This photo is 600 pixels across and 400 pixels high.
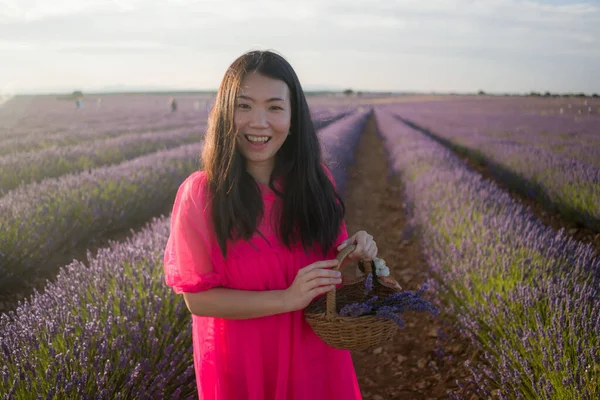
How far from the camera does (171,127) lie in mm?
17578

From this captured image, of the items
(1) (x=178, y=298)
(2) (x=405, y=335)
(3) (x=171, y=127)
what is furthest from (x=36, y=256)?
(3) (x=171, y=127)

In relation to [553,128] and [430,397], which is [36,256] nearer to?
[430,397]

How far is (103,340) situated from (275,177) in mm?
995

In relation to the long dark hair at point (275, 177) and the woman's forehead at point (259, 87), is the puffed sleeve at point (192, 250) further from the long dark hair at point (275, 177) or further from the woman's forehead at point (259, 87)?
the woman's forehead at point (259, 87)

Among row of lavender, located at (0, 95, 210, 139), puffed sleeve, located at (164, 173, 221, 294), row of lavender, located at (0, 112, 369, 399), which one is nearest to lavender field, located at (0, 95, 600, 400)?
row of lavender, located at (0, 112, 369, 399)

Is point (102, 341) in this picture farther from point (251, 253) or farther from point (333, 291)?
point (333, 291)

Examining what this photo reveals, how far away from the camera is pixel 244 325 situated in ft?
3.87

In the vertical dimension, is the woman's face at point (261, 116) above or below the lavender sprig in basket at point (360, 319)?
above

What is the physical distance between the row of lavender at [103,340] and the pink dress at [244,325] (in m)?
0.50

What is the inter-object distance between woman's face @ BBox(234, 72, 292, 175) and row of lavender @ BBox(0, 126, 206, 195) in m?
4.87

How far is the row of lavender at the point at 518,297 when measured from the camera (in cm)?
176

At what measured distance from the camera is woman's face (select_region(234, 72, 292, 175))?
1.18 m

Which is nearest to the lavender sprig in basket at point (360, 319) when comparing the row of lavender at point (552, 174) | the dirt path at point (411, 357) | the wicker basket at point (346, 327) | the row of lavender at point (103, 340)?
the wicker basket at point (346, 327)

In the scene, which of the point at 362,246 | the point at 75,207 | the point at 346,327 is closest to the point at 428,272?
the point at 362,246
